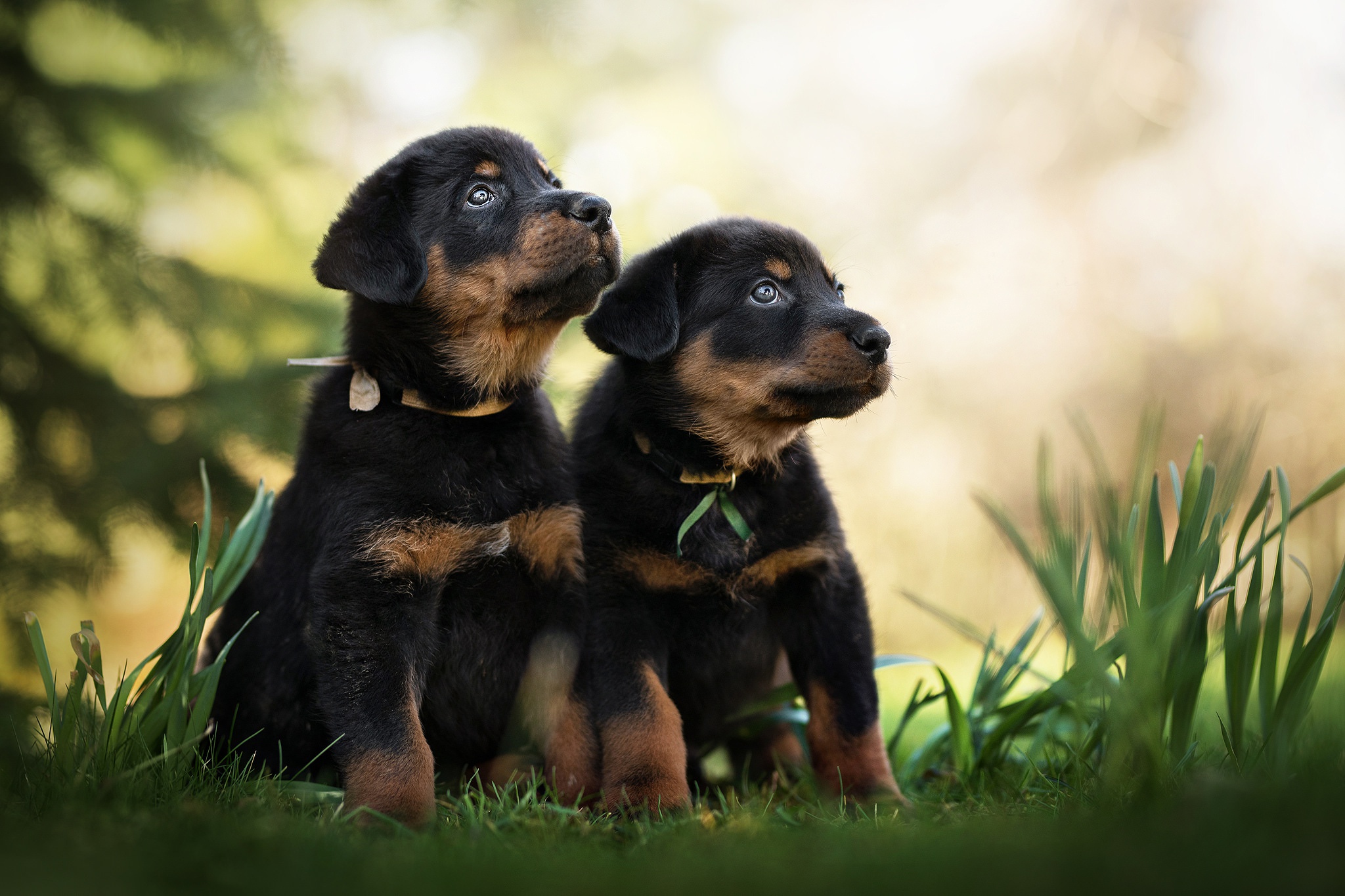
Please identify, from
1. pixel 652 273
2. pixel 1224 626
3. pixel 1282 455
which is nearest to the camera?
pixel 1224 626

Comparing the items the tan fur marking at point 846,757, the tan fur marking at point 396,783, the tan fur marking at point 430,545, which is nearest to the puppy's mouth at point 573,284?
the tan fur marking at point 430,545

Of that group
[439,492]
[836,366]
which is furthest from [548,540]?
[836,366]

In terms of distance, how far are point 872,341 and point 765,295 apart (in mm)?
427

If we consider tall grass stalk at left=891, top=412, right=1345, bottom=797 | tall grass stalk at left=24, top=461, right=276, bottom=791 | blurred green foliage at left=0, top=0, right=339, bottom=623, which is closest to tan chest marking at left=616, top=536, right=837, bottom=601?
tall grass stalk at left=891, top=412, right=1345, bottom=797

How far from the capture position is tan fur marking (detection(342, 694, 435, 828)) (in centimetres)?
249

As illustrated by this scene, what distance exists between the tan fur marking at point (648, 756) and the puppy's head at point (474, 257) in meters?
1.01

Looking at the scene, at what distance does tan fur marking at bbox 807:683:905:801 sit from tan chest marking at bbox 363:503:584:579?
80 cm

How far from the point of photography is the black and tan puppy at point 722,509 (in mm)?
2996

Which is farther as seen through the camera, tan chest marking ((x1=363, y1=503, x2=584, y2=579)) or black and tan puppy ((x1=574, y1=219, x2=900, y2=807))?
black and tan puppy ((x1=574, y1=219, x2=900, y2=807))

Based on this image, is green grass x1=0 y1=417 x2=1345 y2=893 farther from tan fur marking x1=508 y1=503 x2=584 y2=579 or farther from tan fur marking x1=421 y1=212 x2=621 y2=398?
tan fur marking x1=421 y1=212 x2=621 y2=398

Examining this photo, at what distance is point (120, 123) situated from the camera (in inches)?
161

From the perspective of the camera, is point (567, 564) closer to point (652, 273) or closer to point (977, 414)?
point (652, 273)

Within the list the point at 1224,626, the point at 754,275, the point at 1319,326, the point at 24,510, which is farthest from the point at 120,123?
the point at 1319,326

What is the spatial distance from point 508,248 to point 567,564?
903 millimetres
